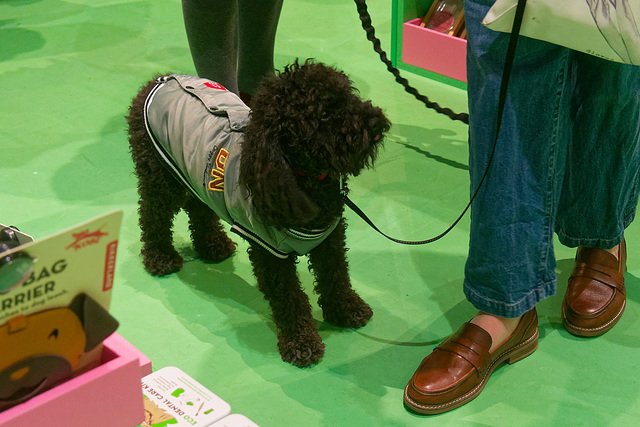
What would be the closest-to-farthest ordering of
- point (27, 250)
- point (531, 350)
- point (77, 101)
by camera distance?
point (27, 250)
point (531, 350)
point (77, 101)

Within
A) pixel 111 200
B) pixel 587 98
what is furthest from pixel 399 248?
pixel 111 200

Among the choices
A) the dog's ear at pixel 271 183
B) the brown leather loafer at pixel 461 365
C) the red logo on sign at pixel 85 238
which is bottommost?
the brown leather loafer at pixel 461 365

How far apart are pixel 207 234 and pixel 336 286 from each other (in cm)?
49

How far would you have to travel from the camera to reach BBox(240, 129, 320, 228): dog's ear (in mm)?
1358

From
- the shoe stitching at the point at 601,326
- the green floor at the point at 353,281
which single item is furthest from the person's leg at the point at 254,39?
the shoe stitching at the point at 601,326

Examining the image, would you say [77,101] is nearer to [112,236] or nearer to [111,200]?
[111,200]

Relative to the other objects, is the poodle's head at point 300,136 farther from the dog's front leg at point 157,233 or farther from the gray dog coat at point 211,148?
the dog's front leg at point 157,233

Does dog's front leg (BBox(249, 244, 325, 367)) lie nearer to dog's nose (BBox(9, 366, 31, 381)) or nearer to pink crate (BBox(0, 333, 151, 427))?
pink crate (BBox(0, 333, 151, 427))

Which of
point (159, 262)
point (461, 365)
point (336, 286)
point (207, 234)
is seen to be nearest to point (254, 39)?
point (207, 234)

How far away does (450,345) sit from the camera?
156cm

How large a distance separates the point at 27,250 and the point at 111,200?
173 cm

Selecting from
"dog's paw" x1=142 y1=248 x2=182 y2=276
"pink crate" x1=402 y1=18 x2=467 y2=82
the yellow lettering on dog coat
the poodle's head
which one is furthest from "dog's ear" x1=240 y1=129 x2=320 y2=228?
"pink crate" x1=402 y1=18 x2=467 y2=82

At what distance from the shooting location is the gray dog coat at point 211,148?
153 centimetres

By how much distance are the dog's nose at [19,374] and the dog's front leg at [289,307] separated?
3.04 ft
